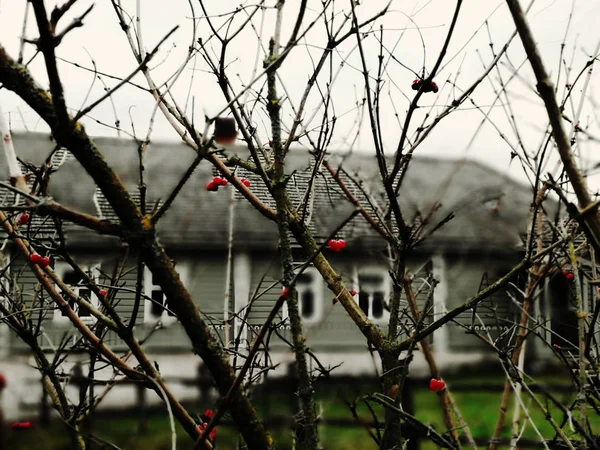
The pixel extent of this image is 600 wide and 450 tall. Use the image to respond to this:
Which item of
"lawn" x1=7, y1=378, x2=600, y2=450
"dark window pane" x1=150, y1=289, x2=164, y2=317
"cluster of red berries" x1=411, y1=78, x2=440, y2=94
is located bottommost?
"lawn" x1=7, y1=378, x2=600, y2=450

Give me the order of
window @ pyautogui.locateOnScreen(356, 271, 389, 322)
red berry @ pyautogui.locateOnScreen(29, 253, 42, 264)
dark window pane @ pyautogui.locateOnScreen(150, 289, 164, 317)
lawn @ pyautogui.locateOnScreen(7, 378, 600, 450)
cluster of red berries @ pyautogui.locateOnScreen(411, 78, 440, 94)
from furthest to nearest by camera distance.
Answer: lawn @ pyautogui.locateOnScreen(7, 378, 600, 450) < window @ pyautogui.locateOnScreen(356, 271, 389, 322) < cluster of red berries @ pyautogui.locateOnScreen(411, 78, 440, 94) < red berry @ pyautogui.locateOnScreen(29, 253, 42, 264) < dark window pane @ pyautogui.locateOnScreen(150, 289, 164, 317)

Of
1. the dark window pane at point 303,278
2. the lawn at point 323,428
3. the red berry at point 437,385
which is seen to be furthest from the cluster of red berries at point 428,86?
the lawn at point 323,428

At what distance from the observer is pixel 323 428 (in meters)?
4.09

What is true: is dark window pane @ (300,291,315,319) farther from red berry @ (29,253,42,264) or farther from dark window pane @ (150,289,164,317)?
red berry @ (29,253,42,264)

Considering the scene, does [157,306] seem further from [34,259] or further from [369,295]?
[34,259]

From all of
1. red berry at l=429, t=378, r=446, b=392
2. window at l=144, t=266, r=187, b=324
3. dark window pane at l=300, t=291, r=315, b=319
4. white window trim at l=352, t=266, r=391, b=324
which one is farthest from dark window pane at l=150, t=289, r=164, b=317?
dark window pane at l=300, t=291, r=315, b=319

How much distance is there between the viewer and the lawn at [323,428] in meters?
4.07

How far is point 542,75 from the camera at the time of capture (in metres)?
0.92

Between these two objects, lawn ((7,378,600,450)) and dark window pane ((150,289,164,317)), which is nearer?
dark window pane ((150,289,164,317))

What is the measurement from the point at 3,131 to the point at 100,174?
57 cm

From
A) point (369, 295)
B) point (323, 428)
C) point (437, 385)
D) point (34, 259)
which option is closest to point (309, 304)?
point (323, 428)

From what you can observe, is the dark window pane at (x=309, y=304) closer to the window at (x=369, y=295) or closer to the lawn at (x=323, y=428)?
the window at (x=369, y=295)

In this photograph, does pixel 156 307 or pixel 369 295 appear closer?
pixel 369 295

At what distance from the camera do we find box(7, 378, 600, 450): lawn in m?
4.07
